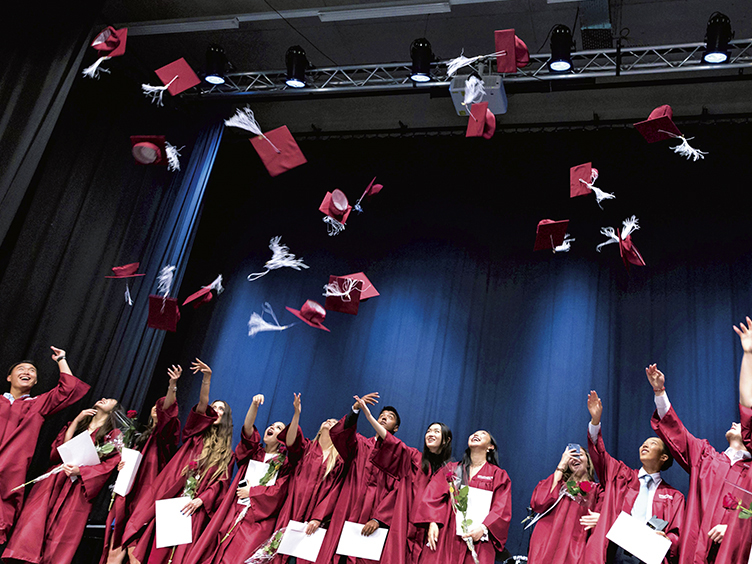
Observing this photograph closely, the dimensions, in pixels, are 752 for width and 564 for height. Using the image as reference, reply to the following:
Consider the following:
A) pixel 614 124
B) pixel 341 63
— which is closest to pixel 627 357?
pixel 614 124

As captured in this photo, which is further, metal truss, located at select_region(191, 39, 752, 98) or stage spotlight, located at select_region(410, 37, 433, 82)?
stage spotlight, located at select_region(410, 37, 433, 82)

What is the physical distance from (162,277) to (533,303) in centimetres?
346

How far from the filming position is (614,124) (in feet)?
21.5

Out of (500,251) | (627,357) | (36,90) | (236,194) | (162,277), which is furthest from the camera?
(236,194)

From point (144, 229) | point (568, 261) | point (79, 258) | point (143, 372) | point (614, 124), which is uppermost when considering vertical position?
point (614, 124)

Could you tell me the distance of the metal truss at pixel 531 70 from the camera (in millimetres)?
5242

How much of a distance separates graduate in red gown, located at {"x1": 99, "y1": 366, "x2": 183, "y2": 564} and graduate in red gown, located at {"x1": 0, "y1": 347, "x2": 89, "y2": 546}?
1.88 feet

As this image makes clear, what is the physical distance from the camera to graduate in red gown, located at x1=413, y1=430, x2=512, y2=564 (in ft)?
12.5

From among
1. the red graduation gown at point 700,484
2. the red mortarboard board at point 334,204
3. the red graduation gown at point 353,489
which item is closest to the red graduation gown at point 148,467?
the red graduation gown at point 353,489

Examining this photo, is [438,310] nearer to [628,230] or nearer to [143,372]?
[628,230]

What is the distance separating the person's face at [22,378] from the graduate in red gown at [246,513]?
1.55 m

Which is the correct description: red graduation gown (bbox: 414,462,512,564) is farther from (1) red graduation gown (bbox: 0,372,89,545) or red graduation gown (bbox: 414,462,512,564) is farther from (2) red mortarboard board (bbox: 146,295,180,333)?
(1) red graduation gown (bbox: 0,372,89,545)

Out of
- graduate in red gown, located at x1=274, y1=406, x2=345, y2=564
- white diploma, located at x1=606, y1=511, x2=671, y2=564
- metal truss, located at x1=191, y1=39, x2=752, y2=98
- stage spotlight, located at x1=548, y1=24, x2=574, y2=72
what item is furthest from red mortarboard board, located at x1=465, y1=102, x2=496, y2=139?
white diploma, located at x1=606, y1=511, x2=671, y2=564

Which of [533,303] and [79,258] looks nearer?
[79,258]
